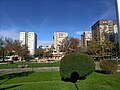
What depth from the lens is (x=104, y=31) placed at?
60.2 metres

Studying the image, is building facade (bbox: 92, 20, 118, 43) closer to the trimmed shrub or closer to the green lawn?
the trimmed shrub

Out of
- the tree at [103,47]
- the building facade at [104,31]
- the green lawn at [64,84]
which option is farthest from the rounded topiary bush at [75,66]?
the building facade at [104,31]

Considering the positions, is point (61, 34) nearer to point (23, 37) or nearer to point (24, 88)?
point (23, 37)

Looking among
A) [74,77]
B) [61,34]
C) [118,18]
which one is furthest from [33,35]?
[118,18]

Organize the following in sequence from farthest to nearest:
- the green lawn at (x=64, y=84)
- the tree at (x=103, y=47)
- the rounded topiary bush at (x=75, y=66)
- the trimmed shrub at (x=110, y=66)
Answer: the tree at (x=103, y=47)
the trimmed shrub at (x=110, y=66)
the rounded topiary bush at (x=75, y=66)
the green lawn at (x=64, y=84)

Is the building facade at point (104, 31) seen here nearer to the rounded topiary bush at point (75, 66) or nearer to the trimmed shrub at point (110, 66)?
the trimmed shrub at point (110, 66)

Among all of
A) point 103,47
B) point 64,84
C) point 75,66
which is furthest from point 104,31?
point 64,84

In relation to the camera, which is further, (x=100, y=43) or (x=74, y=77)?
(x=100, y=43)

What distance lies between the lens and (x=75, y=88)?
1280 centimetres

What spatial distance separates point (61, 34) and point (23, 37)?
36.9 meters

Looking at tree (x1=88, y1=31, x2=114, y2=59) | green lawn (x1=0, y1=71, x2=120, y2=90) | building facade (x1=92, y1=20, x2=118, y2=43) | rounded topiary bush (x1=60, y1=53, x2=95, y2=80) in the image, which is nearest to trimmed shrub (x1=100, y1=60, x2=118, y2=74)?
green lawn (x1=0, y1=71, x2=120, y2=90)

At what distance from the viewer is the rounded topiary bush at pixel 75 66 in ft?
52.9

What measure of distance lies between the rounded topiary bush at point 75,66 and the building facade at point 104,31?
4383 cm

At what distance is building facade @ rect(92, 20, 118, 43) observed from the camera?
62.3 meters
